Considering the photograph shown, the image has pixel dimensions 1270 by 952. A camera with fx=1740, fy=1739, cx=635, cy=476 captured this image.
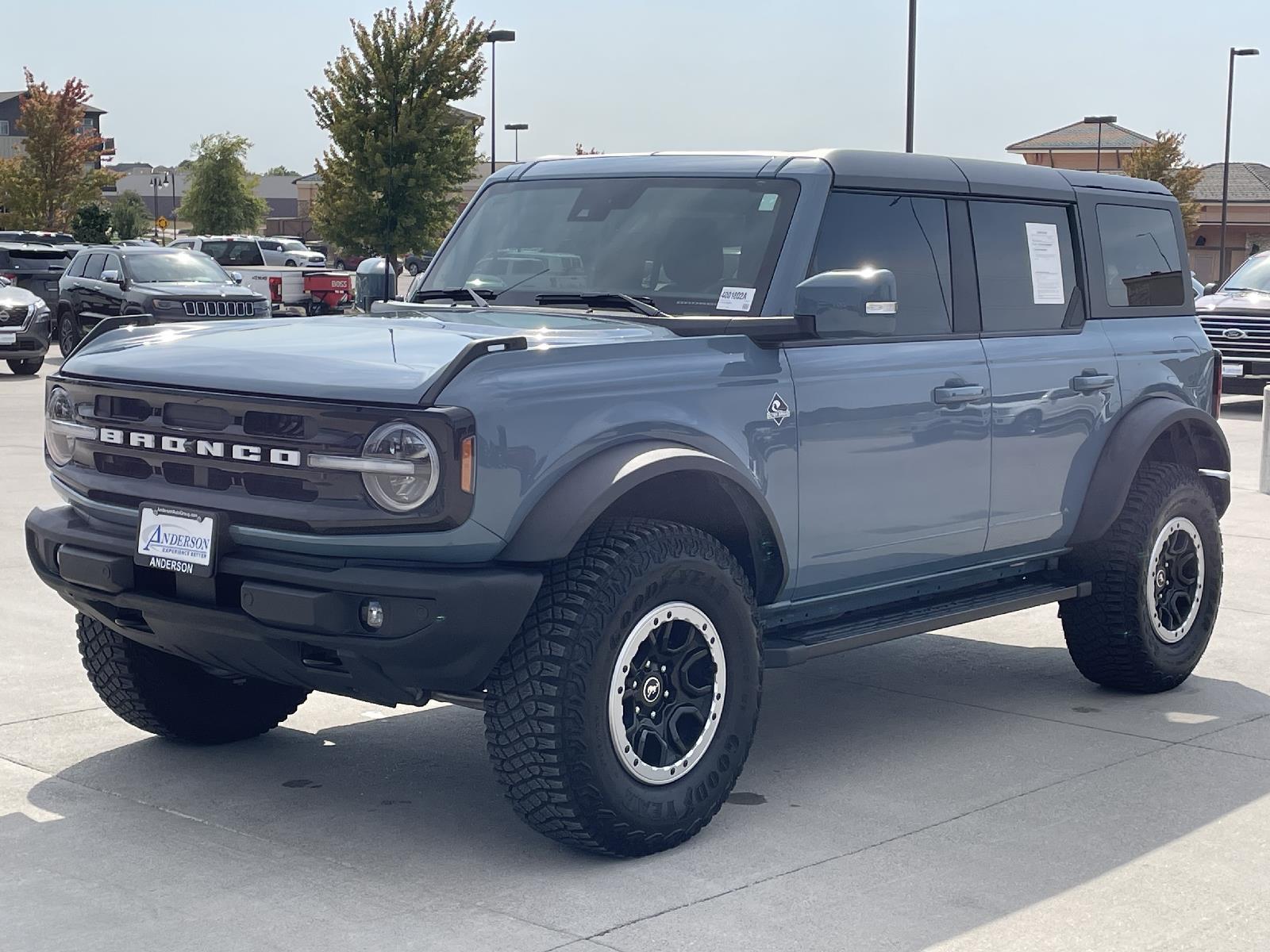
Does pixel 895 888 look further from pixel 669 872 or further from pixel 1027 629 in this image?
pixel 1027 629

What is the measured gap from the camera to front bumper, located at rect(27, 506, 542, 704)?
4391mm

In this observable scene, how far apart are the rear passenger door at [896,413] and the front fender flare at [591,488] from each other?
22.6 inches

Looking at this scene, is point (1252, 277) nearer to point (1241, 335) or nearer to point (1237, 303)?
point (1237, 303)

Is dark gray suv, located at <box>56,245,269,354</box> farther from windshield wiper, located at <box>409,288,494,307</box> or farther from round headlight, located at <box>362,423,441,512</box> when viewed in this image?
round headlight, located at <box>362,423,441,512</box>

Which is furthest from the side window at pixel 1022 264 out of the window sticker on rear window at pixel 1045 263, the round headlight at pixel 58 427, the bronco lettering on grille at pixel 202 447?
the round headlight at pixel 58 427

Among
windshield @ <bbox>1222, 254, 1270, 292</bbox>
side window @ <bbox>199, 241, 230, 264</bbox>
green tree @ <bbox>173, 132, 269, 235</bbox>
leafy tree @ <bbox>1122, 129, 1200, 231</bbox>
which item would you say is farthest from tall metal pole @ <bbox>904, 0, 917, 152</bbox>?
green tree @ <bbox>173, 132, 269, 235</bbox>

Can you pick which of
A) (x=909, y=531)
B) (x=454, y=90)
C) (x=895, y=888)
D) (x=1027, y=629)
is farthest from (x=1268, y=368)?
(x=454, y=90)

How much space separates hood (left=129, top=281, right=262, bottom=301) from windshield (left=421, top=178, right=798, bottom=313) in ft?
60.6

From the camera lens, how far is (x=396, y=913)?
14.2 feet

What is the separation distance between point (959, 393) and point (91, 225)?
60834 mm

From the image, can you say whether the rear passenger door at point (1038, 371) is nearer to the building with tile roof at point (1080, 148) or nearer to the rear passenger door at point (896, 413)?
the rear passenger door at point (896, 413)

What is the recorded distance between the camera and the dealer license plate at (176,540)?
4.65m

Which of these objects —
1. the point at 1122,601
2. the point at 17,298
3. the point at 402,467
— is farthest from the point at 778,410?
the point at 17,298

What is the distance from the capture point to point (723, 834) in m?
5.06
